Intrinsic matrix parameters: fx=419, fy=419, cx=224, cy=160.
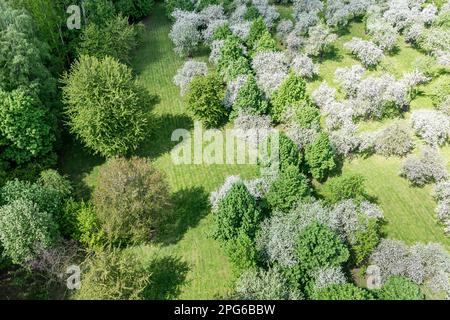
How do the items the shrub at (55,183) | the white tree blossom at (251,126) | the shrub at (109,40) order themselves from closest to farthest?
the shrub at (55,183) < the white tree blossom at (251,126) < the shrub at (109,40)

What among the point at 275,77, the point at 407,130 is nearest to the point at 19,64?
the point at 275,77

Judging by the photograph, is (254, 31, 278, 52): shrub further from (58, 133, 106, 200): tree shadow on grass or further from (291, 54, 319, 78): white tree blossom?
(58, 133, 106, 200): tree shadow on grass

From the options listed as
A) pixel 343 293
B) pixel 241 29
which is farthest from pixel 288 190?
pixel 241 29

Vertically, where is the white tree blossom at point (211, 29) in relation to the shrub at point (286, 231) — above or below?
above

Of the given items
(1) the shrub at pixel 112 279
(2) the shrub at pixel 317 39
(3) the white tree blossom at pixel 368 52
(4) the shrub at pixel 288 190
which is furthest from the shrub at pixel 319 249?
(3) the white tree blossom at pixel 368 52

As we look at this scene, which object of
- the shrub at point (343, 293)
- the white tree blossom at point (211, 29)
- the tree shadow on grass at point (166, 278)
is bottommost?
the tree shadow on grass at point (166, 278)

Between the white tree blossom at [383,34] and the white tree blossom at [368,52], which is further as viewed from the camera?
the white tree blossom at [383,34]

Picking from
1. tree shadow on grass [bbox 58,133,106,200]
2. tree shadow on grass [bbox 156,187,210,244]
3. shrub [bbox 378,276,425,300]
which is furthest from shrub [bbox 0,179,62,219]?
shrub [bbox 378,276,425,300]

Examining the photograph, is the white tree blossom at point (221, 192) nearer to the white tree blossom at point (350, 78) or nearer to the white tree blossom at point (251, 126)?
the white tree blossom at point (251, 126)

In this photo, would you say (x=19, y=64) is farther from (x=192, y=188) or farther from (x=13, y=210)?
(x=192, y=188)
